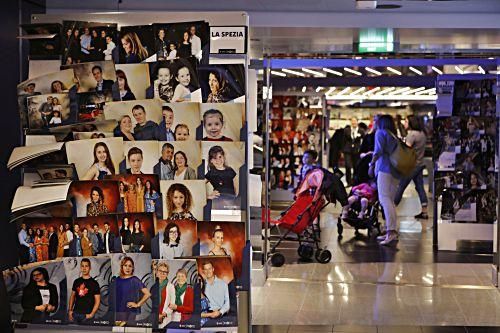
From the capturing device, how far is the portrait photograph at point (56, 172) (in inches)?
139

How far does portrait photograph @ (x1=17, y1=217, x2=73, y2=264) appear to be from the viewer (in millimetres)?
3561

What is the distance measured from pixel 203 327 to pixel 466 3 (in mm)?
3663

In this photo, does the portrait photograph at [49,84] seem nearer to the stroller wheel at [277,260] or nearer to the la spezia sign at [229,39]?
the la spezia sign at [229,39]

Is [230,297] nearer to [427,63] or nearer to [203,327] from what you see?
[203,327]

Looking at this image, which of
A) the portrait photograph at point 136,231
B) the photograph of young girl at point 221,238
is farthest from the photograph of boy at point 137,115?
the photograph of young girl at point 221,238

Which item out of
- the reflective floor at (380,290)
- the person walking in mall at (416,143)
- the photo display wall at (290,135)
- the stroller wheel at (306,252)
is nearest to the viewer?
the reflective floor at (380,290)

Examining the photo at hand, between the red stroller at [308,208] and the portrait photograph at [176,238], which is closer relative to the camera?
the portrait photograph at [176,238]

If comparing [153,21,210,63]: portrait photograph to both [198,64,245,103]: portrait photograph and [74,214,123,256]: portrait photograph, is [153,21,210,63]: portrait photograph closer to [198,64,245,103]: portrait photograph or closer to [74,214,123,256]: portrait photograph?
[198,64,245,103]: portrait photograph

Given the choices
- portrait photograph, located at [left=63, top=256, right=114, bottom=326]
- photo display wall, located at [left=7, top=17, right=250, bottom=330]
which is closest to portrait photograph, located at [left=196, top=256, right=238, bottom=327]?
photo display wall, located at [left=7, top=17, right=250, bottom=330]

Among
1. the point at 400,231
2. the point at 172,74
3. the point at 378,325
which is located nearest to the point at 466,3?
the point at 378,325

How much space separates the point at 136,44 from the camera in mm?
3555

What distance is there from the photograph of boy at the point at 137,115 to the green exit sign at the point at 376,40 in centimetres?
347

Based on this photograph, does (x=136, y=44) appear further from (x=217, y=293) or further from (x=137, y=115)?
(x=217, y=293)

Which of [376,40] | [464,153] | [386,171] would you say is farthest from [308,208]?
[376,40]
